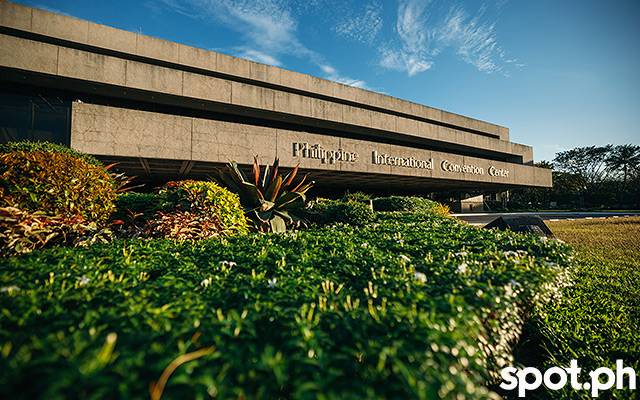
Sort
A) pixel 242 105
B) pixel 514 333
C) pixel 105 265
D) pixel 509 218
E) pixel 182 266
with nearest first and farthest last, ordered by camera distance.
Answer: pixel 514 333 < pixel 105 265 < pixel 182 266 < pixel 509 218 < pixel 242 105

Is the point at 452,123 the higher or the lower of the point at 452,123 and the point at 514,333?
the higher

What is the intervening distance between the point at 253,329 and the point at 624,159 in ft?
253

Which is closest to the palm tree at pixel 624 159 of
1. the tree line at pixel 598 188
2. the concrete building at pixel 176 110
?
the tree line at pixel 598 188

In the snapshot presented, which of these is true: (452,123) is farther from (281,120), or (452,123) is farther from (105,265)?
(105,265)

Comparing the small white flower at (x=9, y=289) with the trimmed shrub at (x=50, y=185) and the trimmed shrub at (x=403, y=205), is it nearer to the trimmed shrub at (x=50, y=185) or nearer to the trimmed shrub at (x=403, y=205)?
the trimmed shrub at (x=50, y=185)

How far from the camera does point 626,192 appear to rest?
46.6m

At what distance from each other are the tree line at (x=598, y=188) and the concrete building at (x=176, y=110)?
129ft

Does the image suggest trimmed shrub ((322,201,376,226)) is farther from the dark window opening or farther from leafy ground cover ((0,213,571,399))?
the dark window opening

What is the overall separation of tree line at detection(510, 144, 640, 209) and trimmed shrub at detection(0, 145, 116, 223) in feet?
178

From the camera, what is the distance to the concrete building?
444 inches

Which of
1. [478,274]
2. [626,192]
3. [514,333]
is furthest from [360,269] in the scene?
[626,192]

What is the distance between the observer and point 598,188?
5100 centimetres

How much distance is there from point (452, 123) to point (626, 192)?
44663 millimetres

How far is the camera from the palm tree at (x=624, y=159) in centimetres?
5066
